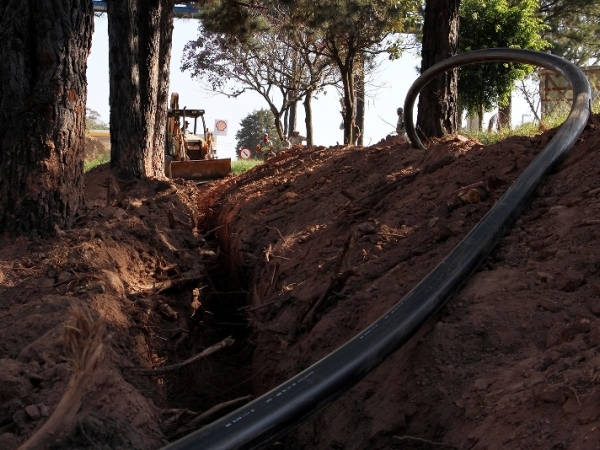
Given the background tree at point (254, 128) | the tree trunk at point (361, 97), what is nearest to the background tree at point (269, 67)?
the tree trunk at point (361, 97)

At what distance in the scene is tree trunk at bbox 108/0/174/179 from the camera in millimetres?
11117

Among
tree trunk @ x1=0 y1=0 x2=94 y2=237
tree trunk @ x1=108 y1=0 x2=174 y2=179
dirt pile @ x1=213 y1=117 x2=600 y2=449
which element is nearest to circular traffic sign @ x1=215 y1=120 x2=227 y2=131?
tree trunk @ x1=108 y1=0 x2=174 y2=179

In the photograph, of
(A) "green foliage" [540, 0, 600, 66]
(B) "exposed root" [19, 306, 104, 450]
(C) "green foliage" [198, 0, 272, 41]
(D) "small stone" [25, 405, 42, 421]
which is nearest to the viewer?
A: (B) "exposed root" [19, 306, 104, 450]

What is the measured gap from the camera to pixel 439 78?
8398 millimetres

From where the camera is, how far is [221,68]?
30109mm

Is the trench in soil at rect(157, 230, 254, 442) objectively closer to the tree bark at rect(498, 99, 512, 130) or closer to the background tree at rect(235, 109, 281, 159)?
the tree bark at rect(498, 99, 512, 130)

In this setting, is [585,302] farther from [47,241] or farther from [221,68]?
[221,68]

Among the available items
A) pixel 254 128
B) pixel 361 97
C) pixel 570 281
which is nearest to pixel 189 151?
pixel 361 97

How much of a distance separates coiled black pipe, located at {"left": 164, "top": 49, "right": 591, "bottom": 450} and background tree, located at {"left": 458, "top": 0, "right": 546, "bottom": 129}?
13038 millimetres

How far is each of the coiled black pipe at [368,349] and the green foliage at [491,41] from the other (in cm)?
1304

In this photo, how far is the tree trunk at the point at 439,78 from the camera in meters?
8.41

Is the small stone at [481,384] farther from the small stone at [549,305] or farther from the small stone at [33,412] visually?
the small stone at [33,412]

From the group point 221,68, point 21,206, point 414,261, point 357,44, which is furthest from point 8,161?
point 221,68

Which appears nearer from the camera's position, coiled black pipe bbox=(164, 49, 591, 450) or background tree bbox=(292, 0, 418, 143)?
coiled black pipe bbox=(164, 49, 591, 450)
